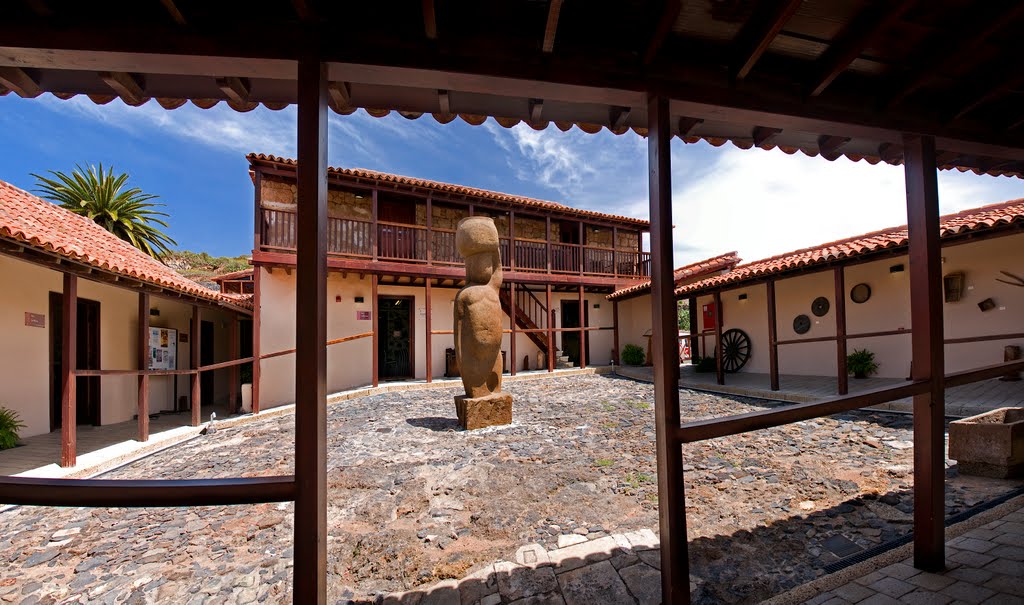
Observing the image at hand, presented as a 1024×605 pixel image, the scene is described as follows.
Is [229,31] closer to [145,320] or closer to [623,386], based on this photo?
[145,320]

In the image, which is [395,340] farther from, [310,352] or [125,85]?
[310,352]

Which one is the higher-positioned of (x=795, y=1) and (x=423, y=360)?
(x=795, y=1)

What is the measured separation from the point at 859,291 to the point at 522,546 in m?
9.74

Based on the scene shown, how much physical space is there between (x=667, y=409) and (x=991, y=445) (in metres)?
4.35

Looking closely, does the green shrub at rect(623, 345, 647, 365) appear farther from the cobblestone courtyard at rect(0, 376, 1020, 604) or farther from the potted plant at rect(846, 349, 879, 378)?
the cobblestone courtyard at rect(0, 376, 1020, 604)

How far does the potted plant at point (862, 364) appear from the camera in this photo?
334 inches

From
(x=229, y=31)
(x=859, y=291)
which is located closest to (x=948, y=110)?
(x=229, y=31)

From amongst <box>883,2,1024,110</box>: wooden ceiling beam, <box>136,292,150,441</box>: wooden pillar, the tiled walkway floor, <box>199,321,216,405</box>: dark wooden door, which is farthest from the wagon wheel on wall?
<box>199,321,216,405</box>: dark wooden door

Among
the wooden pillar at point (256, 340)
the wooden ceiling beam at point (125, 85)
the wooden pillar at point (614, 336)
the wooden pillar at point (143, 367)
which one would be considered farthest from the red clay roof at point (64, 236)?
the wooden pillar at point (614, 336)

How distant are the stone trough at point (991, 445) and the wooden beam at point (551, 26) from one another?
5272mm

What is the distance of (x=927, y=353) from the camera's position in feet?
7.38

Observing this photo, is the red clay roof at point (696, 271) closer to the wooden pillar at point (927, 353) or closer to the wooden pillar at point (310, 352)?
the wooden pillar at point (927, 353)

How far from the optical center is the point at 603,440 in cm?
558

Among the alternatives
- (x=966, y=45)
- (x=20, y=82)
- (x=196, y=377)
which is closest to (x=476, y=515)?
(x=20, y=82)
